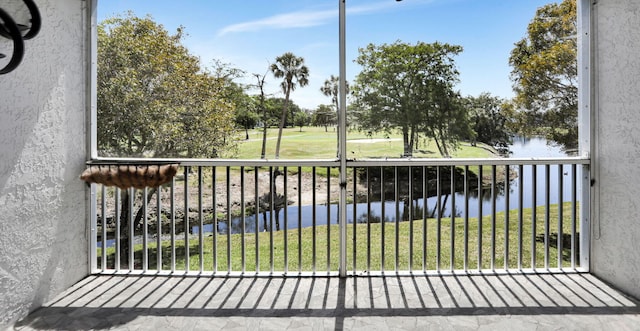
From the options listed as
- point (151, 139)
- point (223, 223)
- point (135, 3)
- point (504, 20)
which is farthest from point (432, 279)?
point (135, 3)

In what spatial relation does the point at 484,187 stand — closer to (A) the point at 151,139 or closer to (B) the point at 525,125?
(B) the point at 525,125

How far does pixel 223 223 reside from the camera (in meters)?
3.26

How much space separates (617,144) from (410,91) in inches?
56.5

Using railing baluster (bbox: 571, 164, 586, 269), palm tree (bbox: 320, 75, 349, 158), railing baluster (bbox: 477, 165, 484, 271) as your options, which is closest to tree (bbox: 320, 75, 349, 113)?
palm tree (bbox: 320, 75, 349, 158)

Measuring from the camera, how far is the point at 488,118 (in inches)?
119

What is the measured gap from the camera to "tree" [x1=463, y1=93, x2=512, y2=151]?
299cm

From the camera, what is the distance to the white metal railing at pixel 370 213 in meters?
2.89

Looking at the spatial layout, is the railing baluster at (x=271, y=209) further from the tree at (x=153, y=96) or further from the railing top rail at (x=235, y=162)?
the tree at (x=153, y=96)

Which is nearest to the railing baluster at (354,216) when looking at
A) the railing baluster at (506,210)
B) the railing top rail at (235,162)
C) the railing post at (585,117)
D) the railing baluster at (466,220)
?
the railing top rail at (235,162)

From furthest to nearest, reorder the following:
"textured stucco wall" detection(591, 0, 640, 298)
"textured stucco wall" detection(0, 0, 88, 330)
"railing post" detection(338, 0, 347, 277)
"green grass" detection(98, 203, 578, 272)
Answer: "green grass" detection(98, 203, 578, 272) → "railing post" detection(338, 0, 347, 277) → "textured stucco wall" detection(591, 0, 640, 298) → "textured stucco wall" detection(0, 0, 88, 330)

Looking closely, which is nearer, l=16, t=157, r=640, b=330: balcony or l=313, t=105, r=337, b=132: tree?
l=16, t=157, r=640, b=330: balcony

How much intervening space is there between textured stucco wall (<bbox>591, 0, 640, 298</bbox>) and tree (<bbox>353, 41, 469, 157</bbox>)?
3.17 ft

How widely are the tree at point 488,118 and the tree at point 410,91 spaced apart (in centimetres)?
16

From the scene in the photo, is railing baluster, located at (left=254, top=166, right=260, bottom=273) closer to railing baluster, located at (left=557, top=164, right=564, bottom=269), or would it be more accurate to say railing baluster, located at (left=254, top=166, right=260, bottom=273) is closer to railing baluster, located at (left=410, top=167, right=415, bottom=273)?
railing baluster, located at (left=410, top=167, right=415, bottom=273)
